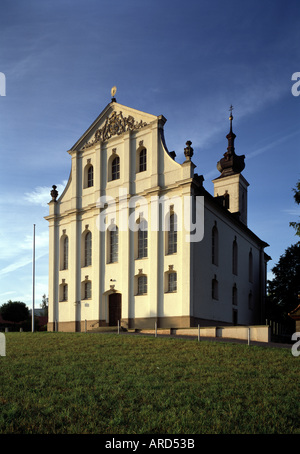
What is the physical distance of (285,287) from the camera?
4981 centimetres

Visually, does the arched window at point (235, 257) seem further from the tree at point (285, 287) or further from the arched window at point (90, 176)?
the arched window at point (90, 176)

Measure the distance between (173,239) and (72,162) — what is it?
12.7 m

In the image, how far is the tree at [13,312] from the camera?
5981cm

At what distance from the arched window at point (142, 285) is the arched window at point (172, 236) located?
299 centimetres

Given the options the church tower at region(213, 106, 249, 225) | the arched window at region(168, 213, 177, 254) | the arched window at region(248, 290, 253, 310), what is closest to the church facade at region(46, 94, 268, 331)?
the arched window at region(168, 213, 177, 254)

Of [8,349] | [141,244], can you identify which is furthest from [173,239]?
[8,349]

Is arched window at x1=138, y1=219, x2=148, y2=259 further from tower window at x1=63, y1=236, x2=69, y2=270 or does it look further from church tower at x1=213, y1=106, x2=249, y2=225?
church tower at x1=213, y1=106, x2=249, y2=225

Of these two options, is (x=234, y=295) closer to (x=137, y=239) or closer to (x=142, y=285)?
(x=142, y=285)

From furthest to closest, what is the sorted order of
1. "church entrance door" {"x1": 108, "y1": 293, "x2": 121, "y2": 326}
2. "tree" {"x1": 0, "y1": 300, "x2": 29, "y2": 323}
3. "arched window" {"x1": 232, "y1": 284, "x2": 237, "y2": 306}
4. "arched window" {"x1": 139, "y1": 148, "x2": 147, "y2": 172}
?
"tree" {"x1": 0, "y1": 300, "x2": 29, "y2": 323}
"arched window" {"x1": 232, "y1": 284, "x2": 237, "y2": 306}
"arched window" {"x1": 139, "y1": 148, "x2": 147, "y2": 172}
"church entrance door" {"x1": 108, "y1": 293, "x2": 121, "y2": 326}

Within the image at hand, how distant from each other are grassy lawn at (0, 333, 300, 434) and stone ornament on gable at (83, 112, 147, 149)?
21177 millimetres

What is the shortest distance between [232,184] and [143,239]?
20.2m

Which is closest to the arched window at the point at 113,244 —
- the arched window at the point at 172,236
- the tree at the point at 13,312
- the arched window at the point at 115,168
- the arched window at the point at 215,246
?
the arched window at the point at 115,168

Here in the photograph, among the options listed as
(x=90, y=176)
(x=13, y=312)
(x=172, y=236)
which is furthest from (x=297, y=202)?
(x=13, y=312)

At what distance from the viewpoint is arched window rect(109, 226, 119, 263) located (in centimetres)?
3538
